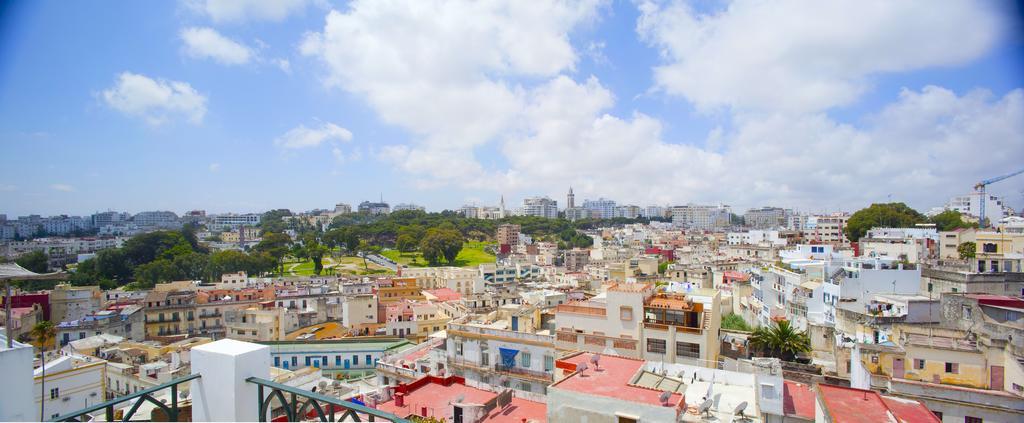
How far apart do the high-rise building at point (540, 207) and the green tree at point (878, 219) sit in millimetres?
99831

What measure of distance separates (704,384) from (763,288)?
13574mm

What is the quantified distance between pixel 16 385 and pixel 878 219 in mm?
57110

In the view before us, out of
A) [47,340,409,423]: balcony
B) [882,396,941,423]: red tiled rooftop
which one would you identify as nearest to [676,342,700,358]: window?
[882,396,941,423]: red tiled rooftop

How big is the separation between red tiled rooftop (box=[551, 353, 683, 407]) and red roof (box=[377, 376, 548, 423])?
161cm

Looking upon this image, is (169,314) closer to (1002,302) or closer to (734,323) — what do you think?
(734,323)

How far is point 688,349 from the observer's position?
14.4 meters

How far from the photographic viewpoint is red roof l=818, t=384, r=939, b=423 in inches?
311

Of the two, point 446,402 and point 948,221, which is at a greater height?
point 948,221

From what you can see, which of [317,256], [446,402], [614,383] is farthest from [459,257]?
[614,383]

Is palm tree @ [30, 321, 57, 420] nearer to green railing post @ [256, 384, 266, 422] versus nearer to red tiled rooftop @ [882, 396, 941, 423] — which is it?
green railing post @ [256, 384, 266, 422]

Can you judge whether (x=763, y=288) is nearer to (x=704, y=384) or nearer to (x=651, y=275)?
(x=651, y=275)

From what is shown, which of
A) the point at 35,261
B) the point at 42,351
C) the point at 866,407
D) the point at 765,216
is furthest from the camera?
the point at 765,216

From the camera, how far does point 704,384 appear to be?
37.6ft

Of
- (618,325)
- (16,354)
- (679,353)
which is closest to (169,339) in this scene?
(618,325)
